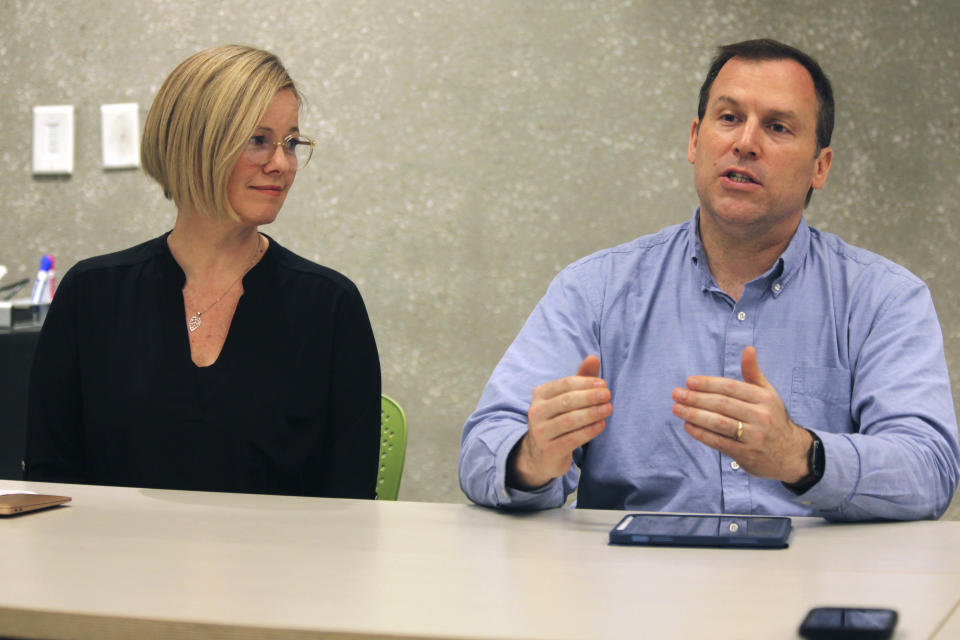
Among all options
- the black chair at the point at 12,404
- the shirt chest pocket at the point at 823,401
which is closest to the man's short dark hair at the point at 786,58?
the shirt chest pocket at the point at 823,401

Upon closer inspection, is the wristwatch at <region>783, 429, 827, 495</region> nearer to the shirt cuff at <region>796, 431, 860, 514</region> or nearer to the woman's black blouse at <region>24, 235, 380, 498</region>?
the shirt cuff at <region>796, 431, 860, 514</region>

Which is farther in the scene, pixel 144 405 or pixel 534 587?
pixel 144 405

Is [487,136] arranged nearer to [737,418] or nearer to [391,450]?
[391,450]

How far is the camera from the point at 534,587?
969 mm

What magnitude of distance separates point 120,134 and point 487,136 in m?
1.20

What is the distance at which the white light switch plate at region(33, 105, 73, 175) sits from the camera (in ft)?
10.6

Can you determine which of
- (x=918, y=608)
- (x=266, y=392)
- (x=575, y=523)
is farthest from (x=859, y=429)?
(x=266, y=392)

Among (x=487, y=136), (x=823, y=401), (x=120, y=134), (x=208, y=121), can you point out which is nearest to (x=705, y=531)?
(x=823, y=401)

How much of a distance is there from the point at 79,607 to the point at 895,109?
2.61 meters

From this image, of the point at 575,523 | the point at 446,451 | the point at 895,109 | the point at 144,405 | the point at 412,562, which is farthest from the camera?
the point at 446,451

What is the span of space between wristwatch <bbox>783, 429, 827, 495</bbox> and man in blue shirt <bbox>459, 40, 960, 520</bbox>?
0.08 m

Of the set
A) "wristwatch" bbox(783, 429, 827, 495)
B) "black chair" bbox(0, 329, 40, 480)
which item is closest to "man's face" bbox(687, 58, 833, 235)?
"wristwatch" bbox(783, 429, 827, 495)

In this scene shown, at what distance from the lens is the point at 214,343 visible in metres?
1.76

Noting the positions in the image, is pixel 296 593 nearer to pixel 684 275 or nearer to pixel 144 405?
pixel 144 405
